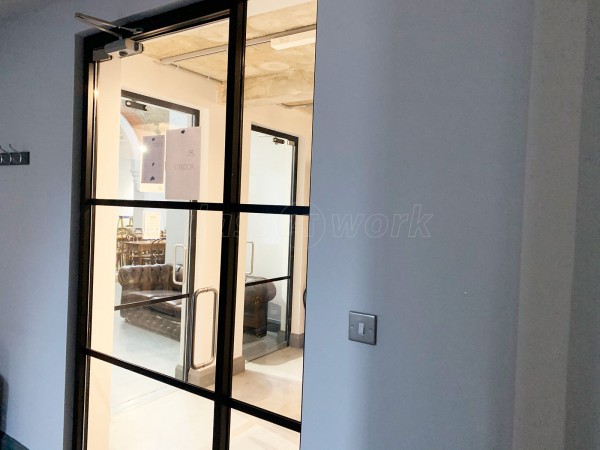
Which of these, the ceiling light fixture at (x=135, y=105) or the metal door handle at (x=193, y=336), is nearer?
the metal door handle at (x=193, y=336)

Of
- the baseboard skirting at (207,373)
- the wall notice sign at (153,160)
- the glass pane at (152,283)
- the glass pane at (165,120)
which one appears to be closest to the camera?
the baseboard skirting at (207,373)

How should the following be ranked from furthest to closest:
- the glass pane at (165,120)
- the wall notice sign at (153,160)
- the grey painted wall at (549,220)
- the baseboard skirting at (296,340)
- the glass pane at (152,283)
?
the glass pane at (152,283)
the wall notice sign at (153,160)
the glass pane at (165,120)
the baseboard skirting at (296,340)
the grey painted wall at (549,220)

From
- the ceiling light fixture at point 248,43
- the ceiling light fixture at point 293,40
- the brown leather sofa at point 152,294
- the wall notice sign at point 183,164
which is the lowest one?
the brown leather sofa at point 152,294

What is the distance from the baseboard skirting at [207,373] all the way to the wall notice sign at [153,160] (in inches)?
35.5

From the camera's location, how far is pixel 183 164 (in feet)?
5.99

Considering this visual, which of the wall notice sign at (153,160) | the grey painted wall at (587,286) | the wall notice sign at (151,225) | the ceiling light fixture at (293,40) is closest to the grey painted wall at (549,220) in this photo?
the grey painted wall at (587,286)

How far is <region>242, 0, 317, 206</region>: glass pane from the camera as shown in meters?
1.53

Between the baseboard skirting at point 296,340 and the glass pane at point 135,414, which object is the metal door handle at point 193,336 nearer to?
the glass pane at point 135,414

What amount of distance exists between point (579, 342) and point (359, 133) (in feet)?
2.68

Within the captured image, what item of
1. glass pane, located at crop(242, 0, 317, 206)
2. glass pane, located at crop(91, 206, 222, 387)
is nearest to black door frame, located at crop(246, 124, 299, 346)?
glass pane, located at crop(242, 0, 317, 206)

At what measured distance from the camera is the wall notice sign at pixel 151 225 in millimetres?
2072

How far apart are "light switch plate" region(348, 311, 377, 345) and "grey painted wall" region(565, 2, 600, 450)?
51 cm

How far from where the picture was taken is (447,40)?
113 cm

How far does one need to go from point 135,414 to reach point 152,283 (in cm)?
81
